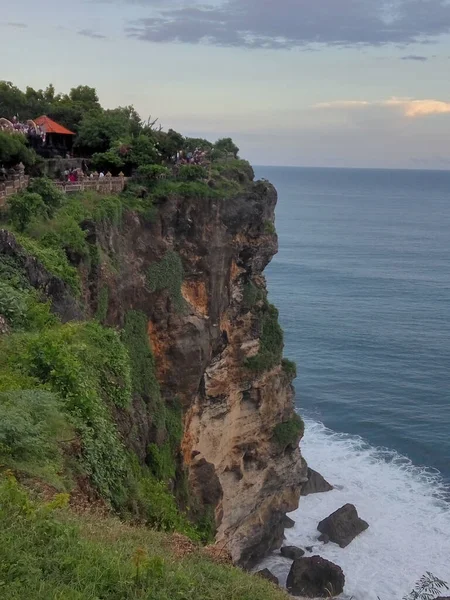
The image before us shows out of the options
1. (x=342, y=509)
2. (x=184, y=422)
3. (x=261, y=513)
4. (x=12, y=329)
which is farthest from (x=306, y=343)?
(x=12, y=329)

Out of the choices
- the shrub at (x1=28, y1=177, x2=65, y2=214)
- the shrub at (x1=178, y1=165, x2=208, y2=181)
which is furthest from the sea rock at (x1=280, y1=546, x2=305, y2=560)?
the shrub at (x1=28, y1=177, x2=65, y2=214)

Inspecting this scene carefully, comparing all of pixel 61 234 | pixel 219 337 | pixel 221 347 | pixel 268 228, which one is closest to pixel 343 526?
pixel 221 347

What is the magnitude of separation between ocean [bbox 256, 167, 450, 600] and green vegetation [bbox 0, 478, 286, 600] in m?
26.9

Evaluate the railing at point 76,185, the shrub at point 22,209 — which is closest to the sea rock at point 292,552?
the railing at point 76,185

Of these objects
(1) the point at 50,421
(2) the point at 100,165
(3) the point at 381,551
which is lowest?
(3) the point at 381,551

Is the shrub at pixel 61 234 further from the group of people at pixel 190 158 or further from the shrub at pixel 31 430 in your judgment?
the group of people at pixel 190 158

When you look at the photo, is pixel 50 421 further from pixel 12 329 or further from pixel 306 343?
pixel 306 343

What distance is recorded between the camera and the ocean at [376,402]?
39.3m

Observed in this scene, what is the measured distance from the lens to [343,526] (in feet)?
133

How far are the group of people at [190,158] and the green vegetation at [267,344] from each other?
825 centimetres

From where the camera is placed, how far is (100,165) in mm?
34219

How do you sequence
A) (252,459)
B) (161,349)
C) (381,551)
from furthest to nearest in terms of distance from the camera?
(381,551) → (252,459) → (161,349)

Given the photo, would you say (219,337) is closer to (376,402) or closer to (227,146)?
(227,146)

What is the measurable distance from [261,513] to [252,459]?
3223mm
